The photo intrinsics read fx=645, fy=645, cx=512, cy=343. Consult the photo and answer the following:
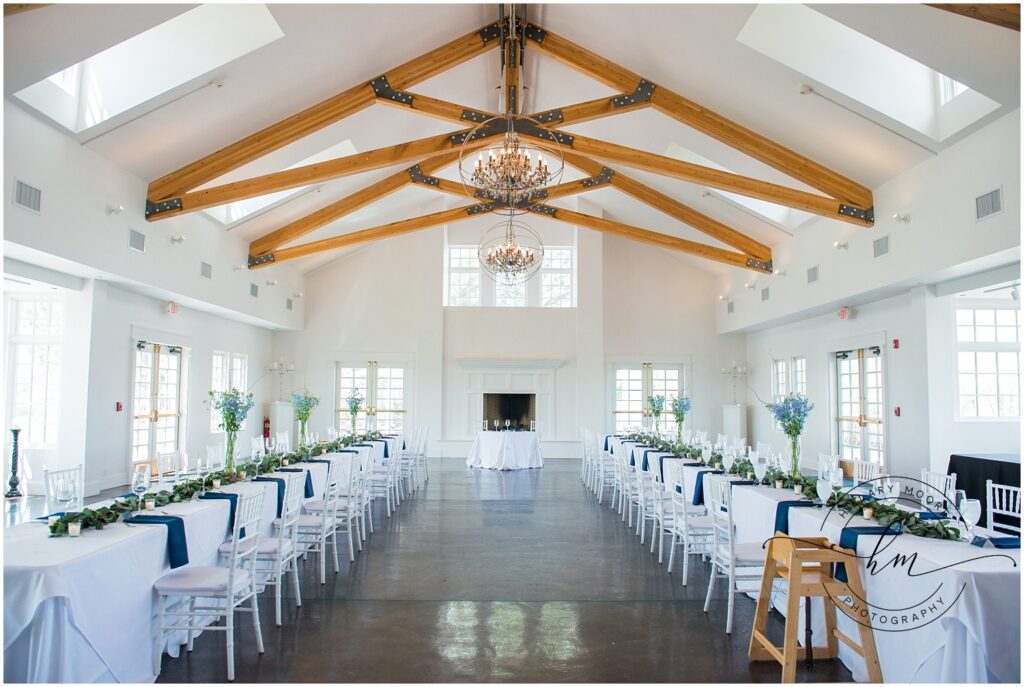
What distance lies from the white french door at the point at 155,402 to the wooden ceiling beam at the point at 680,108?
748cm

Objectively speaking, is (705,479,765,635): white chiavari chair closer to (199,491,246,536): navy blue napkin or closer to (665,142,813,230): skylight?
(199,491,246,536): navy blue napkin

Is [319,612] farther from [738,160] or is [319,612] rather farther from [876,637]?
[738,160]

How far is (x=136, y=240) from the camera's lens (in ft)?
27.6

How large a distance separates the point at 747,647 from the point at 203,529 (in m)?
3.50

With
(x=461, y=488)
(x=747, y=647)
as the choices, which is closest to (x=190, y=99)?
(x=461, y=488)

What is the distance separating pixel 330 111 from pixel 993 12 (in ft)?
22.2

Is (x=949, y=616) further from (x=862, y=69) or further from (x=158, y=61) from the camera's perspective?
(x=158, y=61)

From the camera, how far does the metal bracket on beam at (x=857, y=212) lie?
844cm

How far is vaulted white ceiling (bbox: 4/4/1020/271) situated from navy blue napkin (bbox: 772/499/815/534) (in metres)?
3.99

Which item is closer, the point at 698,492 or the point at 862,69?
the point at 698,492

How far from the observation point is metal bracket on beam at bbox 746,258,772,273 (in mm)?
11852

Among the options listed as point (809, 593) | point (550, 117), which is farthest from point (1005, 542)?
point (550, 117)

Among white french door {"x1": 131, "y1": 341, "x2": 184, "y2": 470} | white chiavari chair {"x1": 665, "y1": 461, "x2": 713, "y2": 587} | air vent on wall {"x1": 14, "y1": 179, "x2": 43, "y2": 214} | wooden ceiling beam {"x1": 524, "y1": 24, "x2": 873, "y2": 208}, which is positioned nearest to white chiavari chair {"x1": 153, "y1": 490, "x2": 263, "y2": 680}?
white chiavari chair {"x1": 665, "y1": 461, "x2": 713, "y2": 587}

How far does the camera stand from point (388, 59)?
7793 millimetres
